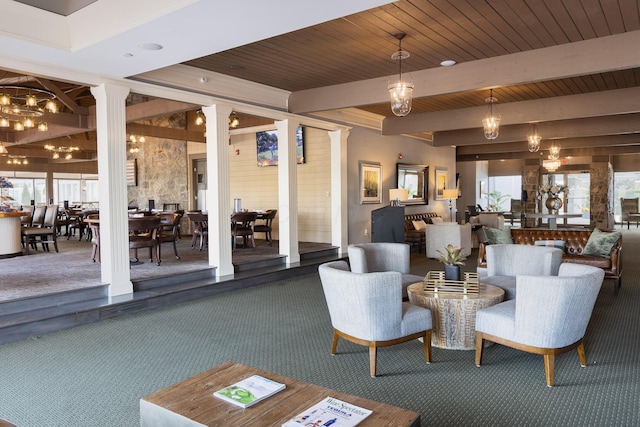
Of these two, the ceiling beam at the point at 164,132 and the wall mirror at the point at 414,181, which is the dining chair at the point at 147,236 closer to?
the ceiling beam at the point at 164,132

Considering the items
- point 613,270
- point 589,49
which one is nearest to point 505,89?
point 589,49

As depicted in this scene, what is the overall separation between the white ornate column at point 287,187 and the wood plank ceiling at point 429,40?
32.1 inches

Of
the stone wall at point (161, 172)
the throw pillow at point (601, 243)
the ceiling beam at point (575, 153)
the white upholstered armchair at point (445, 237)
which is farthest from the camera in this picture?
the ceiling beam at point (575, 153)

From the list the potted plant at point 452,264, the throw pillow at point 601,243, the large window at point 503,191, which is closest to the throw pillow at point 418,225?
the throw pillow at point 601,243

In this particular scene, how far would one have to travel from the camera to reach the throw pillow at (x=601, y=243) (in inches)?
245

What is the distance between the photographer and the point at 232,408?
2.04m

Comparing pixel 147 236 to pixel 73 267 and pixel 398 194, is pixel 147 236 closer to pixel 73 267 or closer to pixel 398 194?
pixel 73 267

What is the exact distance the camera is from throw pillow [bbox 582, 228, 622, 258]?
6.21 metres

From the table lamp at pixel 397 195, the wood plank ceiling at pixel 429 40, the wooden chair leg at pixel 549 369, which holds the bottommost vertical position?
the wooden chair leg at pixel 549 369

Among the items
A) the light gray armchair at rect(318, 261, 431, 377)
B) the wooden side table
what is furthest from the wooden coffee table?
the wooden side table

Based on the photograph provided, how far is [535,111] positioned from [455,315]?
5870 millimetres

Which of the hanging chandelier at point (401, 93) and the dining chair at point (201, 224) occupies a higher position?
the hanging chandelier at point (401, 93)

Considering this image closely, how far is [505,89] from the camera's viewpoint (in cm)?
748

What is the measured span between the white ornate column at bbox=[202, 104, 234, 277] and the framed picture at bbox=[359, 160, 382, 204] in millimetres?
3932
